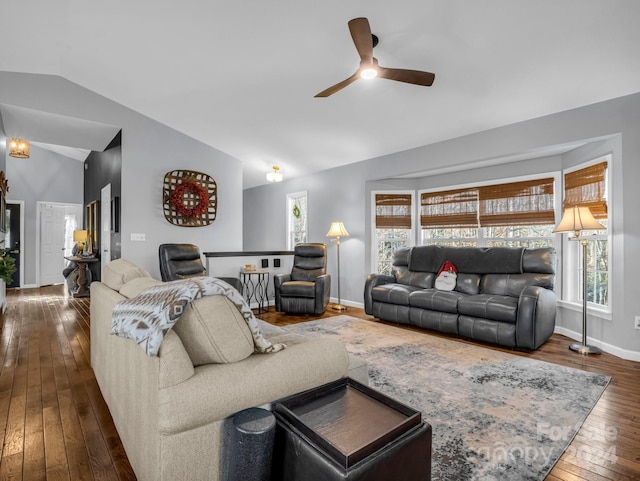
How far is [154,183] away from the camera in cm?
531

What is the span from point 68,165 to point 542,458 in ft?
34.7

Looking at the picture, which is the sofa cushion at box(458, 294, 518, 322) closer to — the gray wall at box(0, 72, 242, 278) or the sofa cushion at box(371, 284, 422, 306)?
the sofa cushion at box(371, 284, 422, 306)

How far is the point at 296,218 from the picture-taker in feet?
23.8

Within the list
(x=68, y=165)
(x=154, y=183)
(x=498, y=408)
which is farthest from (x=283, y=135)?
(x=68, y=165)

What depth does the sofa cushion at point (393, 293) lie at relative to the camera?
441 centimetres

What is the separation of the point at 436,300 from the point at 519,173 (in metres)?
2.12

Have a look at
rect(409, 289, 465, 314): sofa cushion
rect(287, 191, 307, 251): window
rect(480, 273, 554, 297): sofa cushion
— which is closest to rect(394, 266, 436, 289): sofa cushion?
rect(409, 289, 465, 314): sofa cushion

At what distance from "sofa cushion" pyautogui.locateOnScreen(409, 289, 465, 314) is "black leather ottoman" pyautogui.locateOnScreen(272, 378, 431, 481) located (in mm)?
2993

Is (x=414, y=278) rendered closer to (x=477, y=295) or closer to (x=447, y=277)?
(x=447, y=277)

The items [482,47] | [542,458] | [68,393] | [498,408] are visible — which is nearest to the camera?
[542,458]

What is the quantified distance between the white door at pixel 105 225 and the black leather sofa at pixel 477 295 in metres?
4.44

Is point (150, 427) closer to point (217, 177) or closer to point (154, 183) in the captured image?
point (154, 183)

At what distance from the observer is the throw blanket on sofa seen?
3.88ft

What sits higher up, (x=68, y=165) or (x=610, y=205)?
(x=68, y=165)
